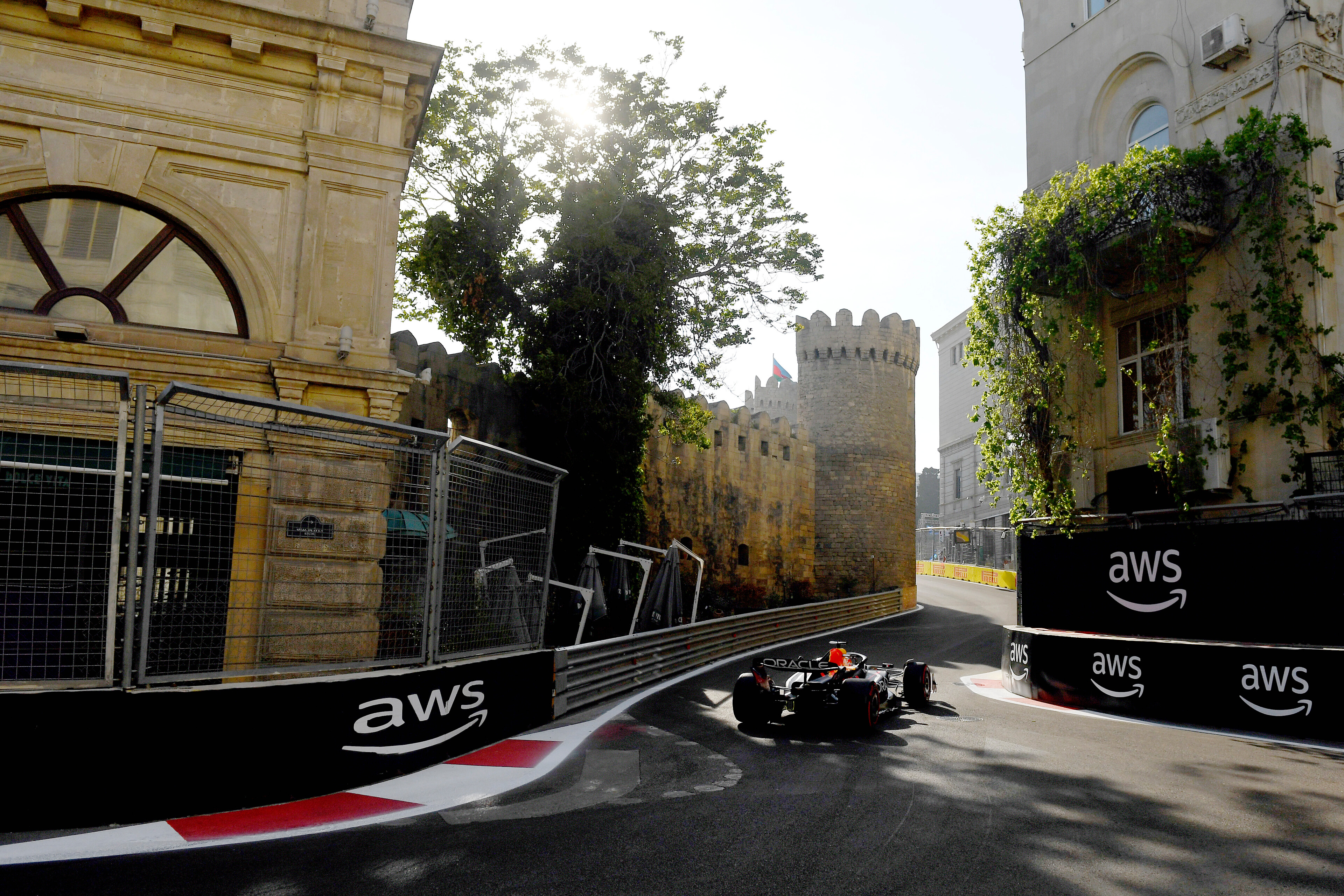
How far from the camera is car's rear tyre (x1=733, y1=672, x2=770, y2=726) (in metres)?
8.67

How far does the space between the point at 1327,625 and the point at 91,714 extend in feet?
34.6

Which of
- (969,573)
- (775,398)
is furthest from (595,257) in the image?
(775,398)

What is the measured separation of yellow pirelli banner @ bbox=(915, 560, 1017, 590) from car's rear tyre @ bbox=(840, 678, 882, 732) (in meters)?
30.3

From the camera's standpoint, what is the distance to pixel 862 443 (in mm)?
38281

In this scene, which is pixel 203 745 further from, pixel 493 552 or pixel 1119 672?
pixel 1119 672

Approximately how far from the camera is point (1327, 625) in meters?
8.91

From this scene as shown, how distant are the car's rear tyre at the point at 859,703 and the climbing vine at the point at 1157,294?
5002 millimetres

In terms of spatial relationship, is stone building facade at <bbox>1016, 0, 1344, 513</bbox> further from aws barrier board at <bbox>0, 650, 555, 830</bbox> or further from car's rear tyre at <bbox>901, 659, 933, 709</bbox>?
aws barrier board at <bbox>0, 650, 555, 830</bbox>

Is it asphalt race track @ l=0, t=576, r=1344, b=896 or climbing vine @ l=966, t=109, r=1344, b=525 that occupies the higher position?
climbing vine @ l=966, t=109, r=1344, b=525

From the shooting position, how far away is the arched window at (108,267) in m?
8.91

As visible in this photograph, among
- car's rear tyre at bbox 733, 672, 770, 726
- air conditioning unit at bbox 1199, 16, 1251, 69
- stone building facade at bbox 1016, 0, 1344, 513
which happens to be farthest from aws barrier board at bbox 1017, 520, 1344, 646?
air conditioning unit at bbox 1199, 16, 1251, 69

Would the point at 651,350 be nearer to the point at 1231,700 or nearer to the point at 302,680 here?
the point at 1231,700

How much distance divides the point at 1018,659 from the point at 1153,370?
4.64 metres

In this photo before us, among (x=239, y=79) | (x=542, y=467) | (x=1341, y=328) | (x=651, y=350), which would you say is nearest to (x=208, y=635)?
(x=542, y=467)
